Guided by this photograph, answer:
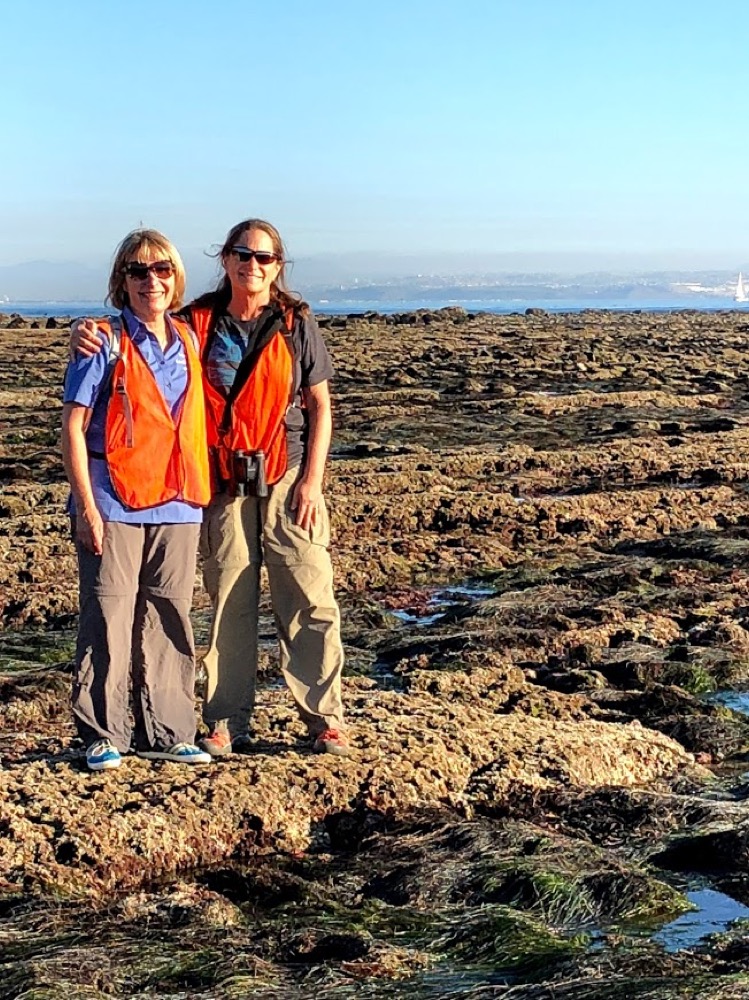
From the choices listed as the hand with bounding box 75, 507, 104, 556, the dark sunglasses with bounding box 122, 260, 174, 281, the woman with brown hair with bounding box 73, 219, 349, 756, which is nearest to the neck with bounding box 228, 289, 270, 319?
the woman with brown hair with bounding box 73, 219, 349, 756

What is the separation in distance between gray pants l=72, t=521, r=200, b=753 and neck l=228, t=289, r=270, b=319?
38.4 inches

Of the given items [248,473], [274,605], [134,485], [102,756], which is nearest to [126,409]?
[134,485]

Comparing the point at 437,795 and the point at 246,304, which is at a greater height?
the point at 246,304

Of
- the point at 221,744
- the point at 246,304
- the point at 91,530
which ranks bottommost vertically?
the point at 221,744

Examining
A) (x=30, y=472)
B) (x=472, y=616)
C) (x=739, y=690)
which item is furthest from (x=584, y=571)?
(x=30, y=472)

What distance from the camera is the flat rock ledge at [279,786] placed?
5.52m

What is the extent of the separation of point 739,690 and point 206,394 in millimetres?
4708

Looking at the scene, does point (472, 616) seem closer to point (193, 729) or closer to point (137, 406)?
point (193, 729)

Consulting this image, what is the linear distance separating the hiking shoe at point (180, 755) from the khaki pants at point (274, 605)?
26 cm

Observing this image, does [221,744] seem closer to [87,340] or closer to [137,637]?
[137,637]

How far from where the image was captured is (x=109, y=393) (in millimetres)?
5586

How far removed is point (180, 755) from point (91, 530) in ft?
4.03

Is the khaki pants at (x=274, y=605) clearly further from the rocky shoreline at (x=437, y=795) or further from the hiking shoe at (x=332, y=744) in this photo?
the rocky shoreline at (x=437, y=795)

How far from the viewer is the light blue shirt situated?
5.54 m
